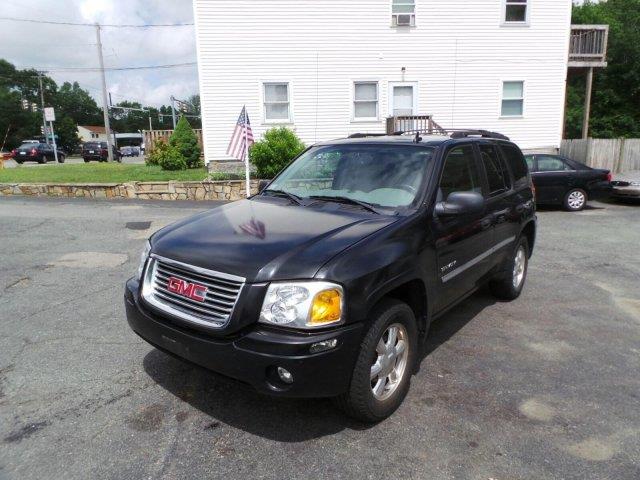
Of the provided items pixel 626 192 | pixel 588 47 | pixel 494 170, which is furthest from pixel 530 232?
pixel 588 47

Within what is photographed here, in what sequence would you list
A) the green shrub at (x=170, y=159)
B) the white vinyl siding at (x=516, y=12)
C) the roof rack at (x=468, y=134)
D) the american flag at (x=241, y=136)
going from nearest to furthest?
the roof rack at (x=468, y=134)
the american flag at (x=241, y=136)
the white vinyl siding at (x=516, y=12)
the green shrub at (x=170, y=159)

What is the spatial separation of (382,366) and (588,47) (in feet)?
67.3

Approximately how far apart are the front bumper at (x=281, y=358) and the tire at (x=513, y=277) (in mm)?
3006

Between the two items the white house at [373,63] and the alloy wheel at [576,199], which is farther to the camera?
the white house at [373,63]

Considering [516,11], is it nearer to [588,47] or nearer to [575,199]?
[588,47]

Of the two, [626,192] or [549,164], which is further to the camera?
[626,192]

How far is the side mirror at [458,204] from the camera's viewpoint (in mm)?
3500

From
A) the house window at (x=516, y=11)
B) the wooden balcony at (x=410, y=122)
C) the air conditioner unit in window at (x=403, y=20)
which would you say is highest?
the house window at (x=516, y=11)

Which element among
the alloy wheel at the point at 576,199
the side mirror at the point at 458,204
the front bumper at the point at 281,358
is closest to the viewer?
the front bumper at the point at 281,358

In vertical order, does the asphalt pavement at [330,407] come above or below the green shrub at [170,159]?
below

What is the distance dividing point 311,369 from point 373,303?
21.0 inches

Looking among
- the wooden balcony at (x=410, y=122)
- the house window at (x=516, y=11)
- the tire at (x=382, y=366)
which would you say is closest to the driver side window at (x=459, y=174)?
the tire at (x=382, y=366)

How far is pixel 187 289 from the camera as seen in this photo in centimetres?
294

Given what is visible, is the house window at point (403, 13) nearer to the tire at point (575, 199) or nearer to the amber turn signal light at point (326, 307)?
the tire at point (575, 199)
